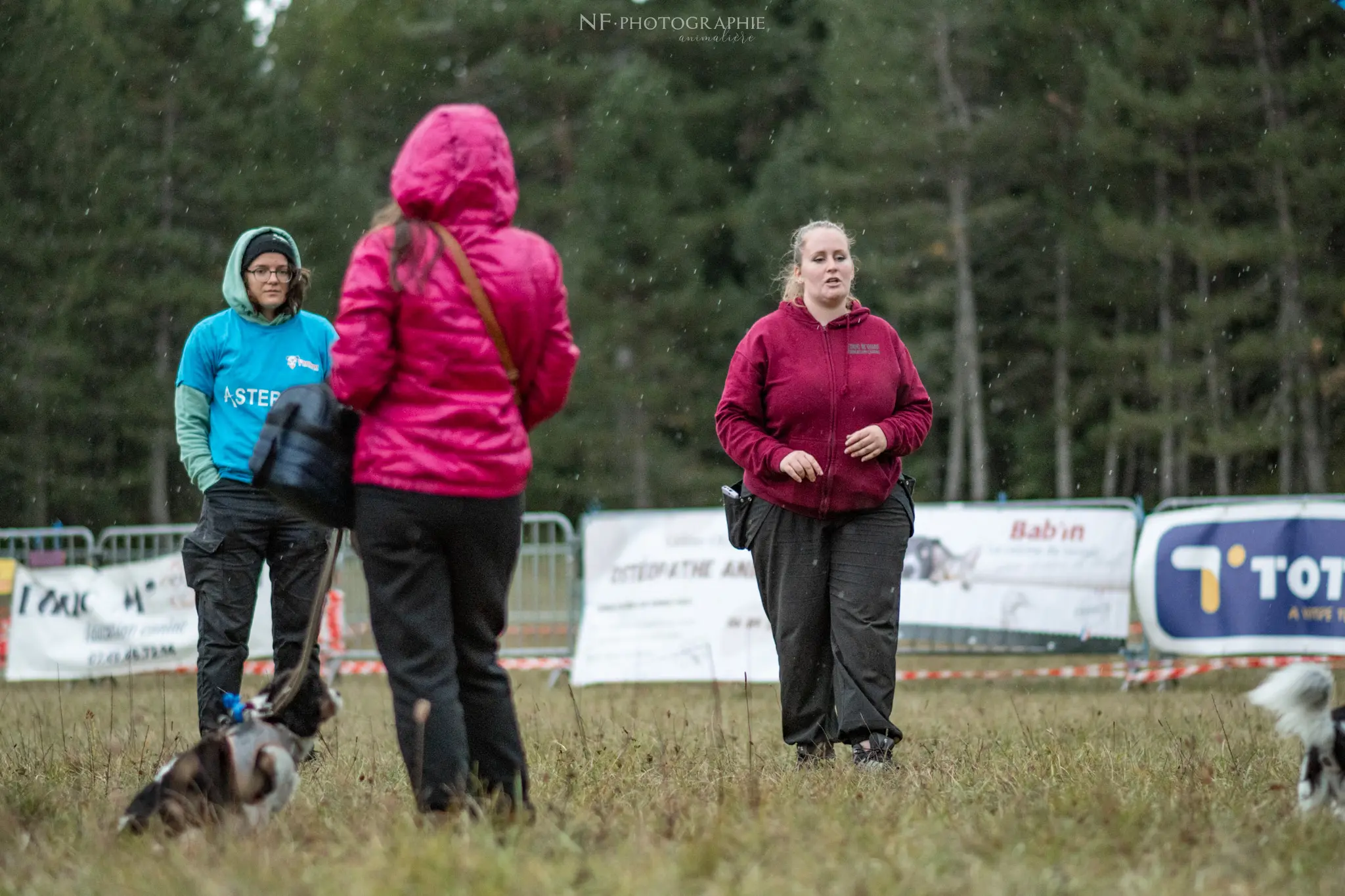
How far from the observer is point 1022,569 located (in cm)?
1086

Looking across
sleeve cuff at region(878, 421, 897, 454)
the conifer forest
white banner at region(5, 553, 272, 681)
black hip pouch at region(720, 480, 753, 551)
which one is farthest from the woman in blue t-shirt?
the conifer forest

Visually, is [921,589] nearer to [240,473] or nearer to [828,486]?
[828,486]

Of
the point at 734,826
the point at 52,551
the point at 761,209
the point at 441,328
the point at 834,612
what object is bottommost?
the point at 734,826

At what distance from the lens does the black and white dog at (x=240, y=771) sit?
12.4 ft

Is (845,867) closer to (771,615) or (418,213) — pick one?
(418,213)

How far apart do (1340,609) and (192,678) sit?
339 inches

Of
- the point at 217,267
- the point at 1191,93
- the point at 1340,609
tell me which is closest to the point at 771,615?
the point at 1340,609

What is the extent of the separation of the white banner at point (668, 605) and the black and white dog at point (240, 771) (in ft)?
21.3

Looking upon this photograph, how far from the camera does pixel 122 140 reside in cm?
3359

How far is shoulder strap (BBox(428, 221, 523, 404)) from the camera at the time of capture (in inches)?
147

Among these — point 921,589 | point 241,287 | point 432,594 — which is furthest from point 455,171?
point 921,589

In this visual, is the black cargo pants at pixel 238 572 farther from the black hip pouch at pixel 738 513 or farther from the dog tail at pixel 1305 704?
the dog tail at pixel 1305 704

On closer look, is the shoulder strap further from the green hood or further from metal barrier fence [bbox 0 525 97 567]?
metal barrier fence [bbox 0 525 97 567]

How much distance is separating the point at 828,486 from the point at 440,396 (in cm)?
200
